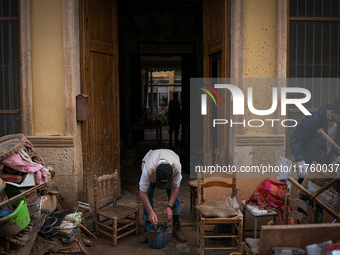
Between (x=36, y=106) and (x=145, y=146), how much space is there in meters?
7.34

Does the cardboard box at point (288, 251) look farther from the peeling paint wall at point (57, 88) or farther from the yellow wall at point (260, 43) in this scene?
the peeling paint wall at point (57, 88)

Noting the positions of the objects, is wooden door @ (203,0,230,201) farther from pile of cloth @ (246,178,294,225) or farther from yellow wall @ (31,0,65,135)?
yellow wall @ (31,0,65,135)

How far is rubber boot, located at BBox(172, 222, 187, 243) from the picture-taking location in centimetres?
496

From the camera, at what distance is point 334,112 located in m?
4.88

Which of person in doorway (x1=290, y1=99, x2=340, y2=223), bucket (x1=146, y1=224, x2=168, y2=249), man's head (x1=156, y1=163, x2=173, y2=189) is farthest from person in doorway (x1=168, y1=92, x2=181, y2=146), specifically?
man's head (x1=156, y1=163, x2=173, y2=189)

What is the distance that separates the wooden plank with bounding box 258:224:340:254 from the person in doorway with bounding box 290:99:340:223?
7.19 ft

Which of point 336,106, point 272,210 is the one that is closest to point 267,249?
point 272,210

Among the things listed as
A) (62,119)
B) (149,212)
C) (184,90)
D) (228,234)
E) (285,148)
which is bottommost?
(228,234)

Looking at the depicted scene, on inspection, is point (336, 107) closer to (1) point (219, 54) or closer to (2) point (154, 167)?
(1) point (219, 54)

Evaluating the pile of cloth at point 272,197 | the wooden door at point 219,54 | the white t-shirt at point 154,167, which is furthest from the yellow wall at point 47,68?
the pile of cloth at point 272,197

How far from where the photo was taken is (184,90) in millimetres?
12094

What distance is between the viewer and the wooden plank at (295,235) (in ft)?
9.18

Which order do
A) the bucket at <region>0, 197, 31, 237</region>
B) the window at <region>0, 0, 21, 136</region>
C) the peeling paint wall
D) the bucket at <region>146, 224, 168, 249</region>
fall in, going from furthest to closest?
the window at <region>0, 0, 21, 136</region> → the peeling paint wall → the bucket at <region>146, 224, 168, 249</region> → the bucket at <region>0, 197, 31, 237</region>

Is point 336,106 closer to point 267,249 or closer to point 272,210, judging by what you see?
point 272,210
